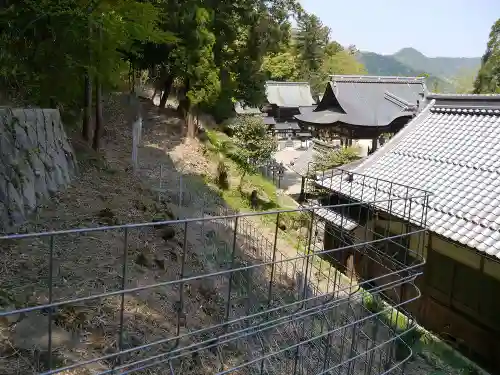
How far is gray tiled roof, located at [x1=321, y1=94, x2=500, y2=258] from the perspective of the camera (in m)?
8.17

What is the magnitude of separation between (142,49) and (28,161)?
926 cm

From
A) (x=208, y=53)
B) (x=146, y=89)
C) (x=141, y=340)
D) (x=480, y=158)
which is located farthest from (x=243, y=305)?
(x=146, y=89)

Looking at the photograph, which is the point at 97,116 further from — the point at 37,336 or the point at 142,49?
the point at 37,336

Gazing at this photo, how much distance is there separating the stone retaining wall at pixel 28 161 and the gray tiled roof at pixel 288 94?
37.8 metres

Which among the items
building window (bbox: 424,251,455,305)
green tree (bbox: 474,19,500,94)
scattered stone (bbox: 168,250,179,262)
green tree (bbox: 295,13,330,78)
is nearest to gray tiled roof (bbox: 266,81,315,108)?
green tree (bbox: 295,13,330,78)

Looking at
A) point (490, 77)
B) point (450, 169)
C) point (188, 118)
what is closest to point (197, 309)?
point (450, 169)

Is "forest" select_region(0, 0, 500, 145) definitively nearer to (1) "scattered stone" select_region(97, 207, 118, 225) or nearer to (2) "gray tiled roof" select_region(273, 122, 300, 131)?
(1) "scattered stone" select_region(97, 207, 118, 225)

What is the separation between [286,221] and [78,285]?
1130 centimetres

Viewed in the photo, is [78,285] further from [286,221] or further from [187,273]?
[286,221]

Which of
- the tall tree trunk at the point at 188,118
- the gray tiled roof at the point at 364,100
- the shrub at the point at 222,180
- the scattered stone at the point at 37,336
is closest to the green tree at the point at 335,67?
the gray tiled roof at the point at 364,100

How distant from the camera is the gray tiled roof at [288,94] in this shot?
45.4 meters

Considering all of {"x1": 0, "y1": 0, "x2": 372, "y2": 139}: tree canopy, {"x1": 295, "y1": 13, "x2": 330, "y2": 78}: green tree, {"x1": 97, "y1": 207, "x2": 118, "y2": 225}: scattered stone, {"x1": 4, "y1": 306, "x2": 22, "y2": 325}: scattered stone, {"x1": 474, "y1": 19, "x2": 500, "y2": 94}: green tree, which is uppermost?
{"x1": 295, "y1": 13, "x2": 330, "y2": 78}: green tree

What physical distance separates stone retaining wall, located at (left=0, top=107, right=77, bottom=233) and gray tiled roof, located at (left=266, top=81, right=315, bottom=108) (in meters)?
37.8

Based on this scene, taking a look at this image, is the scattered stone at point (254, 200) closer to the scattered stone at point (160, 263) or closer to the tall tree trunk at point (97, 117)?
the tall tree trunk at point (97, 117)
